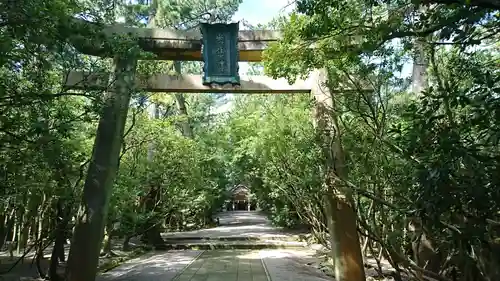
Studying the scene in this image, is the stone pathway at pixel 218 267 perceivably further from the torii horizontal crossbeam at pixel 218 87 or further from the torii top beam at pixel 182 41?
the torii top beam at pixel 182 41

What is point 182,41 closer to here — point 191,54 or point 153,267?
point 191,54

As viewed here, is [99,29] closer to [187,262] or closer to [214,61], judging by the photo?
[214,61]

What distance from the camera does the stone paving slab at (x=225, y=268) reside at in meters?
7.29

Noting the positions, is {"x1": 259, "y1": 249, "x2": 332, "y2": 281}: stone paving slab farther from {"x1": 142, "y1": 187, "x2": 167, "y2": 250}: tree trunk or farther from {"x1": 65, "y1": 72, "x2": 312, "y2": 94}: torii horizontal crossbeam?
{"x1": 65, "y1": 72, "x2": 312, "y2": 94}: torii horizontal crossbeam

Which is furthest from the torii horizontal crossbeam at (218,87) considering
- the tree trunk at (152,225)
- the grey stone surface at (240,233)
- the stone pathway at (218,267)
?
the grey stone surface at (240,233)

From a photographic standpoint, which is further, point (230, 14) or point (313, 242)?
point (230, 14)

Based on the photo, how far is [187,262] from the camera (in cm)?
920

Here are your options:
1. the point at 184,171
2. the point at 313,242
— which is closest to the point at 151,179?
the point at 184,171

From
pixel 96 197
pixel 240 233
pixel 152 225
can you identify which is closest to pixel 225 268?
pixel 96 197

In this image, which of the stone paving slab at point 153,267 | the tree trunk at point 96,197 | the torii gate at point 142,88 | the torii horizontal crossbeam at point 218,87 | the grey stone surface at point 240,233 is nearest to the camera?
the torii gate at point 142,88

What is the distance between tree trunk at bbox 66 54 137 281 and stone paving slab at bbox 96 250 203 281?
1345 mm

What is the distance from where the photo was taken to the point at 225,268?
8352 mm

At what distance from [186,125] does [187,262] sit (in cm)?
865

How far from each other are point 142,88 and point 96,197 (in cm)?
168
